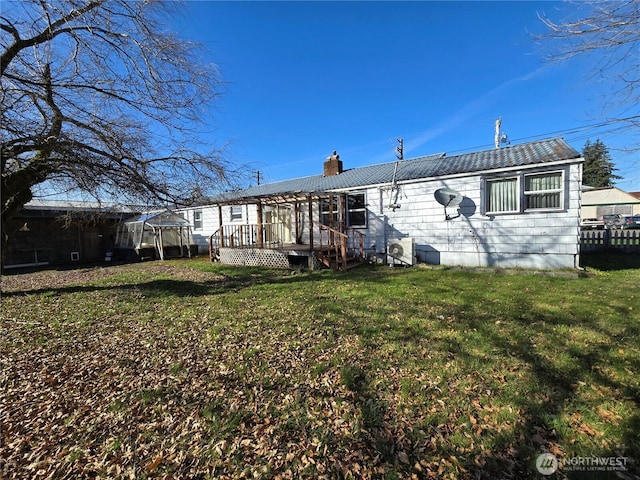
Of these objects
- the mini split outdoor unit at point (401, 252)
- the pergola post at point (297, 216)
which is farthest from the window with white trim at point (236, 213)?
the mini split outdoor unit at point (401, 252)

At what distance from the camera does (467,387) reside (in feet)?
9.73

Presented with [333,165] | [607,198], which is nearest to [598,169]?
[607,198]

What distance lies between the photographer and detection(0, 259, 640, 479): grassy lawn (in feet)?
7.34

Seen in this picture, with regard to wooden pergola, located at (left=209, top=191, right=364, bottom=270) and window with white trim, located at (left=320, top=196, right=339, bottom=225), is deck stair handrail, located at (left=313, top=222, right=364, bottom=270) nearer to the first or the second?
wooden pergola, located at (left=209, top=191, right=364, bottom=270)

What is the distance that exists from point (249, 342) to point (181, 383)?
1.11m

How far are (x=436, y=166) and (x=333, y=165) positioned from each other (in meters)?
5.79

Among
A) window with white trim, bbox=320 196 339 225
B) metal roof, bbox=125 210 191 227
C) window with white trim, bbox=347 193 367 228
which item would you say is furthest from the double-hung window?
metal roof, bbox=125 210 191 227

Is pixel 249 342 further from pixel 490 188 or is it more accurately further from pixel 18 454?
pixel 490 188

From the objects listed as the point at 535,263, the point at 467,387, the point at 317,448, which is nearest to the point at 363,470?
the point at 317,448

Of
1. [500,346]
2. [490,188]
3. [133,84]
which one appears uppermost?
[133,84]

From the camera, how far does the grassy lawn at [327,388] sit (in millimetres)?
2238

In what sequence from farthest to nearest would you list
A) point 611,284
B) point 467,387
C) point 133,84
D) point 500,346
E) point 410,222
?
1. point 410,222
2. point 611,284
3. point 133,84
4. point 500,346
5. point 467,387

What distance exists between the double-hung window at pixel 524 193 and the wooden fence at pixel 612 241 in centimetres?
384

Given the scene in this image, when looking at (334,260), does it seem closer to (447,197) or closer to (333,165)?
(447,197)
